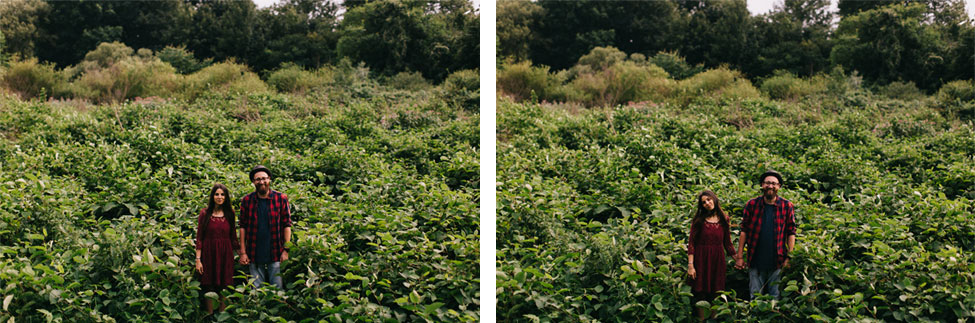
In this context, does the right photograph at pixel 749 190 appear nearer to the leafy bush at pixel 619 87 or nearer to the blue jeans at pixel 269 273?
the leafy bush at pixel 619 87

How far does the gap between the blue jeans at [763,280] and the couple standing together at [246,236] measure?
252 cm

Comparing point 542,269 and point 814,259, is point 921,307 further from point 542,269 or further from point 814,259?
point 542,269

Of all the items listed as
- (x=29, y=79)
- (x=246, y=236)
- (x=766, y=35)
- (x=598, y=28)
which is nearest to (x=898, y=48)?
(x=766, y=35)

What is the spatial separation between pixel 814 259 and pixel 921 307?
50cm

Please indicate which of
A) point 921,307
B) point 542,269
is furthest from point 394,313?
point 921,307

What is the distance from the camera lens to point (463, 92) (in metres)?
8.66

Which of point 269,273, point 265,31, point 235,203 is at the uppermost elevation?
point 265,31

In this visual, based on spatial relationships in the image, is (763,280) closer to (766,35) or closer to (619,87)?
(619,87)

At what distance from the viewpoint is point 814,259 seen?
3174mm

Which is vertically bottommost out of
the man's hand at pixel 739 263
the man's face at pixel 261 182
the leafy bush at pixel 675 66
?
the man's hand at pixel 739 263

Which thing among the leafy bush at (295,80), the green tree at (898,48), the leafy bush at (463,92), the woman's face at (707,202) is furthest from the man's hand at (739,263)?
the green tree at (898,48)

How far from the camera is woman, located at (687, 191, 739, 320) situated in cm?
306

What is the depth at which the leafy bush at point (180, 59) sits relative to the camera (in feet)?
40.5

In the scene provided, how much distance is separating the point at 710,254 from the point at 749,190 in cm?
136
